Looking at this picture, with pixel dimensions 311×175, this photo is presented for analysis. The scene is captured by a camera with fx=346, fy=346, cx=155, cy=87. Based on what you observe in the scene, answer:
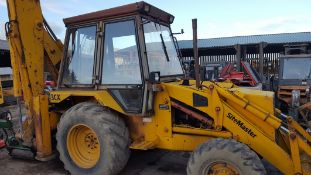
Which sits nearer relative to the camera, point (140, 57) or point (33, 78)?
point (140, 57)

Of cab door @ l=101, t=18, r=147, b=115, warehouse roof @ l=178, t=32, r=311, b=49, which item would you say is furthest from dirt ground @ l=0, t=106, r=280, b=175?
warehouse roof @ l=178, t=32, r=311, b=49

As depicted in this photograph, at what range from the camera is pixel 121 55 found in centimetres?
522

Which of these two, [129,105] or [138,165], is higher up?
[129,105]

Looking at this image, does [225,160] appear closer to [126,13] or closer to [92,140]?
[92,140]

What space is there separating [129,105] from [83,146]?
1.12 m

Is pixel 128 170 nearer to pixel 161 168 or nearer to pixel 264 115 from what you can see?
pixel 161 168

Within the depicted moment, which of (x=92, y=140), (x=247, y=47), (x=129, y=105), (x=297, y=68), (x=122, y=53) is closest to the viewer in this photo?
(x=129, y=105)

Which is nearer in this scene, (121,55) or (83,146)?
(121,55)

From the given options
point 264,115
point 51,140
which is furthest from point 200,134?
point 51,140

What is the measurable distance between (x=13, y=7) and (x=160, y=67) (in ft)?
8.61

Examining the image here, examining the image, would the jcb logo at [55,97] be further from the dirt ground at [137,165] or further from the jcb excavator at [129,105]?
the dirt ground at [137,165]

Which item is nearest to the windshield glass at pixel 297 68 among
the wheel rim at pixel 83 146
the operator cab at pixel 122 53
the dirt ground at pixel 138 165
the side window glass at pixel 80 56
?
the dirt ground at pixel 138 165

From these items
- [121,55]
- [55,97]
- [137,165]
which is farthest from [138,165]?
[121,55]

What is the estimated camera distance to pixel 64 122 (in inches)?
213
